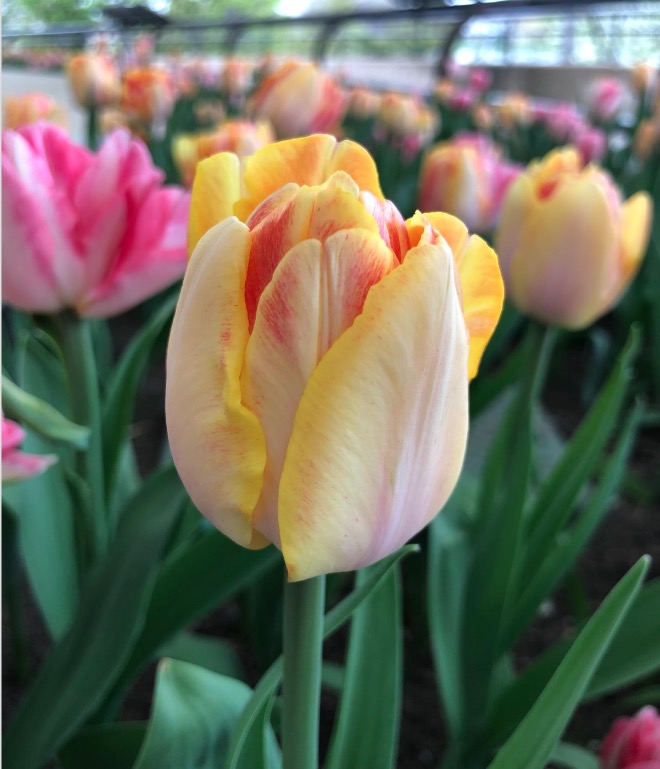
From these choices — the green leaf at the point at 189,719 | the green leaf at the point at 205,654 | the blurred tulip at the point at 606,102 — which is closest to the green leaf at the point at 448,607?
the green leaf at the point at 205,654

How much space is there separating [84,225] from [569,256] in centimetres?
36

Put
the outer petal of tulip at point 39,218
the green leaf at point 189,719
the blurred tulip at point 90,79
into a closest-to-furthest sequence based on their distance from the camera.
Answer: the green leaf at point 189,719 → the outer petal of tulip at point 39,218 → the blurred tulip at point 90,79

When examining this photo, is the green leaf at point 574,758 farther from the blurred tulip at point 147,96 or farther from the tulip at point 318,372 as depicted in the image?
the blurred tulip at point 147,96

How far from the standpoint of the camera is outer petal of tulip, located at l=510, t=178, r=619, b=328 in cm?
63

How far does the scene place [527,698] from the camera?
55 centimetres

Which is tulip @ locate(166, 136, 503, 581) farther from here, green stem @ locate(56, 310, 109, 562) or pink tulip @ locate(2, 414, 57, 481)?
green stem @ locate(56, 310, 109, 562)

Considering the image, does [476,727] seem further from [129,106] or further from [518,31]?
[518,31]

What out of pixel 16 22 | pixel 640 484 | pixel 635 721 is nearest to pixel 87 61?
pixel 640 484

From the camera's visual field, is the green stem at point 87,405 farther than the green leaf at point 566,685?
Yes

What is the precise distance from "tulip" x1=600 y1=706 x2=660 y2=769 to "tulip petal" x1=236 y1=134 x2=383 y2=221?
293 millimetres

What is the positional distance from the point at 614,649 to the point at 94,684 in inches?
13.4

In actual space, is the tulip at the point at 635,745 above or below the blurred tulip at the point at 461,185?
below

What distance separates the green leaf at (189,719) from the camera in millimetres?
339

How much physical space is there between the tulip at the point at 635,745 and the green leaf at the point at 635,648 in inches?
3.8
